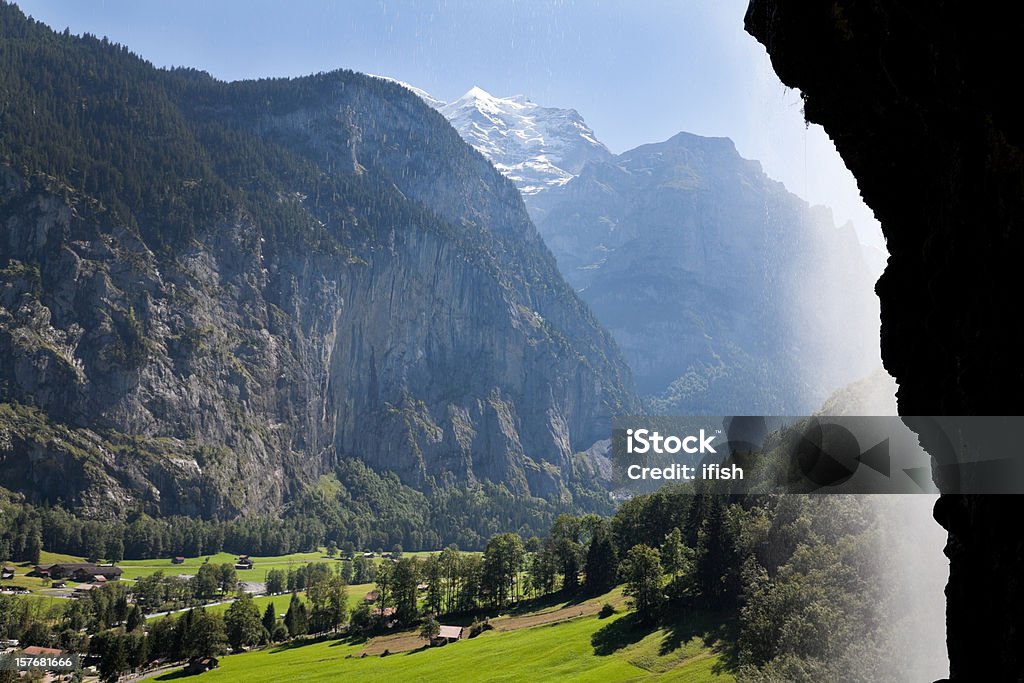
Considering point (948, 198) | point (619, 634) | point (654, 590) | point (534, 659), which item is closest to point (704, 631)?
point (654, 590)

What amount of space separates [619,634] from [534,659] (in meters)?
9.31

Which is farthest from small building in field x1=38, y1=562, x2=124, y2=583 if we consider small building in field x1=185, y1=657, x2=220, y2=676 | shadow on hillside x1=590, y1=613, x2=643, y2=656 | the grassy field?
shadow on hillside x1=590, y1=613, x2=643, y2=656

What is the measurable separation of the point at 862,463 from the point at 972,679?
155 ft

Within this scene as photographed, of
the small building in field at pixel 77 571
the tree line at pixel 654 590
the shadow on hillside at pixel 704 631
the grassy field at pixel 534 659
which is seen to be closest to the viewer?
the tree line at pixel 654 590

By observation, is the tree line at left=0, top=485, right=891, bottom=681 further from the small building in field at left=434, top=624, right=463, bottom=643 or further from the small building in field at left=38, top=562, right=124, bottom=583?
the small building in field at left=38, top=562, right=124, bottom=583

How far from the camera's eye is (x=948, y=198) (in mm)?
12383

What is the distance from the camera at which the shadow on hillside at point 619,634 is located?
74.2m

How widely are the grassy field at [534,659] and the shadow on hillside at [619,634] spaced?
0.37 feet

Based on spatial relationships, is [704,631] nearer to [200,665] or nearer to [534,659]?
[534,659]

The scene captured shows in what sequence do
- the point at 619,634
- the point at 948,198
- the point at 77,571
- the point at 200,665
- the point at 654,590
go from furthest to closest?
1. the point at 77,571
2. the point at 200,665
3. the point at 654,590
4. the point at 619,634
5. the point at 948,198

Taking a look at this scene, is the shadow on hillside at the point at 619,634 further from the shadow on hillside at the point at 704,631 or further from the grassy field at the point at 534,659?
the shadow on hillside at the point at 704,631

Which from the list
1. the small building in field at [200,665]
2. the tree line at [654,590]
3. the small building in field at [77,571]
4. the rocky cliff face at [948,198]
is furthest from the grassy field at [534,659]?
the small building in field at [77,571]

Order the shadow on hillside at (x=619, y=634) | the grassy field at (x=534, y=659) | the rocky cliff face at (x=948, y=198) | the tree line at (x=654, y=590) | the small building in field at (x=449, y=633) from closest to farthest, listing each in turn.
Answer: the rocky cliff face at (x=948, y=198) → the tree line at (x=654, y=590) → the grassy field at (x=534, y=659) → the shadow on hillside at (x=619, y=634) → the small building in field at (x=449, y=633)

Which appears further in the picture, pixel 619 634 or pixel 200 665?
pixel 200 665
